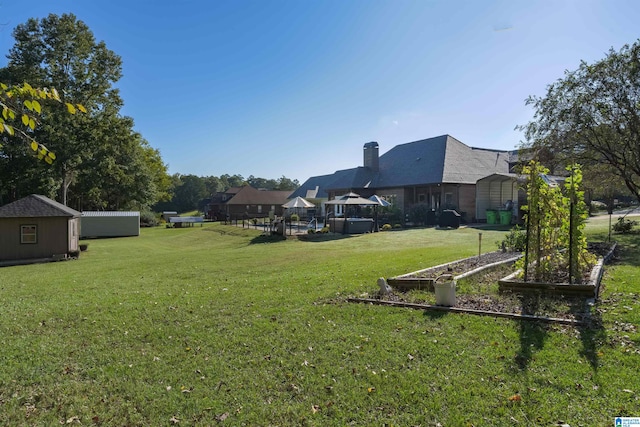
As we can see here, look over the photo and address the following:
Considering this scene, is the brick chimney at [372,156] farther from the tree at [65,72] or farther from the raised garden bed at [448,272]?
the raised garden bed at [448,272]

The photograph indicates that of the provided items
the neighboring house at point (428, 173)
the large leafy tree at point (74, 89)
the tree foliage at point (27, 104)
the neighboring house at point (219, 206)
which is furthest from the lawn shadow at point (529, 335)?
the neighboring house at point (219, 206)

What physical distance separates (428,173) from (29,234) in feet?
85.5

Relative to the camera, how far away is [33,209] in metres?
18.3

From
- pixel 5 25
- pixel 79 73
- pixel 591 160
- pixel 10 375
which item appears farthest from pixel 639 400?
pixel 79 73

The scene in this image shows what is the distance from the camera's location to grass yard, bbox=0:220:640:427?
3.16m

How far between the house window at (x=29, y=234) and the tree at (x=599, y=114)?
23.6 m

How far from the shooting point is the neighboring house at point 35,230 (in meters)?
17.8

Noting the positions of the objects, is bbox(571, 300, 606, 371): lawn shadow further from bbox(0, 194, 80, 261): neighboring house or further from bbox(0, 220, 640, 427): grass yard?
bbox(0, 194, 80, 261): neighboring house

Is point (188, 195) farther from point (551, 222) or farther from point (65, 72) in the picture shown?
point (551, 222)

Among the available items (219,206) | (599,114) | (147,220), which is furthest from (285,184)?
(599,114)

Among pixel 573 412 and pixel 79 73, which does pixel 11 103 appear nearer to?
pixel 573 412

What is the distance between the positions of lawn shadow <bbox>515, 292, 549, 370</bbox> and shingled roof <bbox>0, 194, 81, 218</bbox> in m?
20.7

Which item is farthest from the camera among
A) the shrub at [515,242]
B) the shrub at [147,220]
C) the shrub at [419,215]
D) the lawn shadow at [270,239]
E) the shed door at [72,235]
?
the shrub at [147,220]

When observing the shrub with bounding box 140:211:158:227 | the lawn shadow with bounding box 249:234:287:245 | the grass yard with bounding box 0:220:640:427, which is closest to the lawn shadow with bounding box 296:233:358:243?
the lawn shadow with bounding box 249:234:287:245
